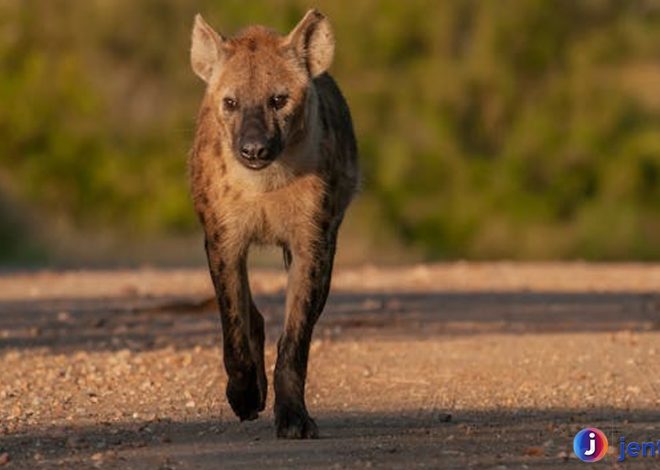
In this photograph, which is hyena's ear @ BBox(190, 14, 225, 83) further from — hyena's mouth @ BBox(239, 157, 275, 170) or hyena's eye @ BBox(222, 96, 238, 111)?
Result: hyena's mouth @ BBox(239, 157, 275, 170)

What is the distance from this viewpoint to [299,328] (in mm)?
8344

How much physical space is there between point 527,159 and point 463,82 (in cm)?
141

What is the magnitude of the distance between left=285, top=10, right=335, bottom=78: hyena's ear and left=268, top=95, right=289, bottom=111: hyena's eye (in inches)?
11.7

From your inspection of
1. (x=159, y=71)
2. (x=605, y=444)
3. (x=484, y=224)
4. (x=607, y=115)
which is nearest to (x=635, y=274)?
(x=484, y=224)

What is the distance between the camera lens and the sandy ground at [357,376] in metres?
7.55

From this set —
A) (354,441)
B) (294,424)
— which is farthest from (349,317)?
(354,441)

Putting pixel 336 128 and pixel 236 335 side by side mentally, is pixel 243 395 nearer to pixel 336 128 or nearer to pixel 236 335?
pixel 236 335

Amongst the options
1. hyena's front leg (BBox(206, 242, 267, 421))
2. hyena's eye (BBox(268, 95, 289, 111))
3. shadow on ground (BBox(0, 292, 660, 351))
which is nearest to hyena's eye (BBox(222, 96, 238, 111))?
hyena's eye (BBox(268, 95, 289, 111))

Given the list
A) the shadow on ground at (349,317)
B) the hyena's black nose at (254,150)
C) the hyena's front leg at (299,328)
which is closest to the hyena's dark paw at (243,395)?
the hyena's front leg at (299,328)

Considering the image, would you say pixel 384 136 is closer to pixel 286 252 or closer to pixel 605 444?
pixel 286 252

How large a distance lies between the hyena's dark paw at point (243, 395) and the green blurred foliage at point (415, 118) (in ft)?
49.9

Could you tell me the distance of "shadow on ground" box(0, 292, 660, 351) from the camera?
12320mm

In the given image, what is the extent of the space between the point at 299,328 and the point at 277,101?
92 cm

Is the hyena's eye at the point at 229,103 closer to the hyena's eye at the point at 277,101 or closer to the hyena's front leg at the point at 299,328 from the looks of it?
the hyena's eye at the point at 277,101
